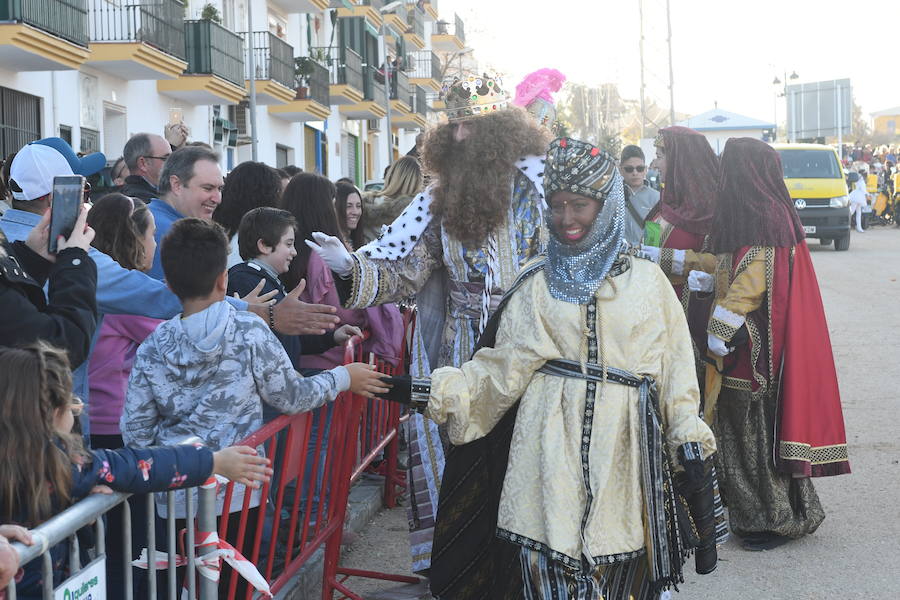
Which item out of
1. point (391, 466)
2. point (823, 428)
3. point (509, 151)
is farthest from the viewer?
point (391, 466)

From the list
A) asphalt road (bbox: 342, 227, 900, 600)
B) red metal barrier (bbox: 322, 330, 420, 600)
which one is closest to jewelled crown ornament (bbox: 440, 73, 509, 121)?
red metal barrier (bbox: 322, 330, 420, 600)

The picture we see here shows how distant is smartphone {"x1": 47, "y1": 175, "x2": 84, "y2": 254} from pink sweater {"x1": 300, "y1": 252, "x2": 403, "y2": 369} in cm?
199

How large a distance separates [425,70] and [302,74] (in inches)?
1015

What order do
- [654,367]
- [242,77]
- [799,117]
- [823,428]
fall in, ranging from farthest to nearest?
[799,117], [242,77], [823,428], [654,367]

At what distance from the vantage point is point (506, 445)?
3979 mm

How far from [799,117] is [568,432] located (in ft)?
142

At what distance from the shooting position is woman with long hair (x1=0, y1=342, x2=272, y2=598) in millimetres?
2500

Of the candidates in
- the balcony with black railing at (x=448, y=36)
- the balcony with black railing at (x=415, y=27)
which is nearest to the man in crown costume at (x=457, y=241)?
the balcony with black railing at (x=415, y=27)

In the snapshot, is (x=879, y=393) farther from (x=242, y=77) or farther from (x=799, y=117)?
(x=799, y=117)

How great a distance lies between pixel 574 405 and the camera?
371 centimetres

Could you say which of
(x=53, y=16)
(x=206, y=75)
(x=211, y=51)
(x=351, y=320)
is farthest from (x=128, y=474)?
(x=211, y=51)

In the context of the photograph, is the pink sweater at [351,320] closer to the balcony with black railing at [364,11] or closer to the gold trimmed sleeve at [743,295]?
the gold trimmed sleeve at [743,295]

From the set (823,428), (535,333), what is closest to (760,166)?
(823,428)

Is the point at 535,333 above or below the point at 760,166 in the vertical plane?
below
